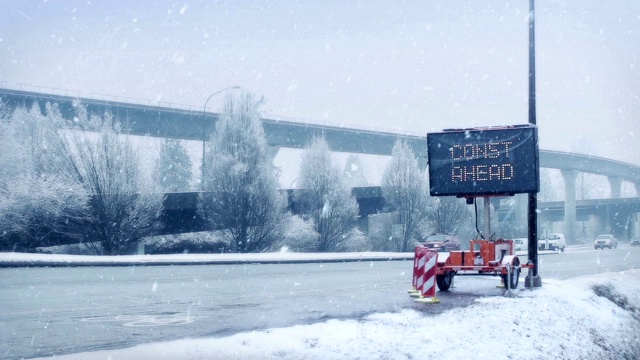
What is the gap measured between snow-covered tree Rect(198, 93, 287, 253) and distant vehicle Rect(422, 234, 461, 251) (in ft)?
33.8

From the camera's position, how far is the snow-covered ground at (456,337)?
816 centimetres

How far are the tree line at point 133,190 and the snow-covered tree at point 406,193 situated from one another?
410 centimetres

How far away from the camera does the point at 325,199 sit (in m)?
49.0

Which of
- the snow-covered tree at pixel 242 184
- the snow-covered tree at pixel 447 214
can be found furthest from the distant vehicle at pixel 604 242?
the snow-covered tree at pixel 242 184

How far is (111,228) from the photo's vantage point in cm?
Result: 3912

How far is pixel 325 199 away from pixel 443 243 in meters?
12.9

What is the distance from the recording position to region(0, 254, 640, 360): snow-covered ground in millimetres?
8156

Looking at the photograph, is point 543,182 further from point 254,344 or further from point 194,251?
point 254,344

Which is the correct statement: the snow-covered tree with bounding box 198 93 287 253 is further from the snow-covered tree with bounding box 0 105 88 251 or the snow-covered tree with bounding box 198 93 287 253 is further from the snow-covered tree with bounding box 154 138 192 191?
the snow-covered tree with bounding box 154 138 192 191

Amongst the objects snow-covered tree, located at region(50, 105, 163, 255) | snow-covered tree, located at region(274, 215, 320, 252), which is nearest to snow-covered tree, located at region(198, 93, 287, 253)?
snow-covered tree, located at region(274, 215, 320, 252)

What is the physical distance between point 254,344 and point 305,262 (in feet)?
87.6

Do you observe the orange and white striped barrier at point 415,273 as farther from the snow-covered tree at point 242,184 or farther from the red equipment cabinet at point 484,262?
the snow-covered tree at point 242,184

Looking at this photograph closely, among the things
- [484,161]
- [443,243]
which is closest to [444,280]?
[484,161]

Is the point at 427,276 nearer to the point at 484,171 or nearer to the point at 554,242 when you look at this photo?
the point at 484,171
